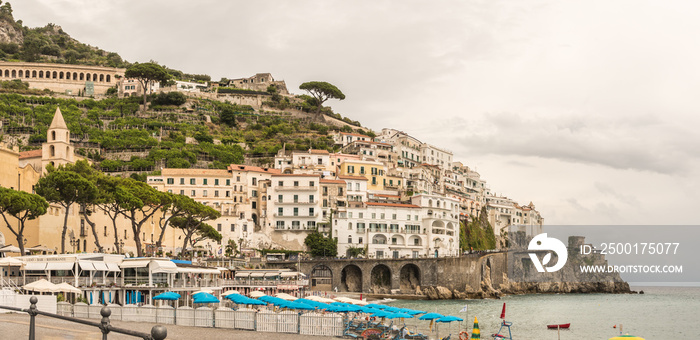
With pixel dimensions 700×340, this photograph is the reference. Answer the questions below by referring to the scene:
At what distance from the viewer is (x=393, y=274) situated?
86.7 m

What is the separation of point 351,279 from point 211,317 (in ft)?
192

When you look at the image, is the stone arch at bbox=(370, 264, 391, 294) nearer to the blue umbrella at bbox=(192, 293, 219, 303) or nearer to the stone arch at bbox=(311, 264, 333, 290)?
the stone arch at bbox=(311, 264, 333, 290)

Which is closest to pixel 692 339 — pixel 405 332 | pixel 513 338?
pixel 513 338

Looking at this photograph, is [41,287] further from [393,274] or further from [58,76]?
[58,76]

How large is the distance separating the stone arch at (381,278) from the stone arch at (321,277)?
5860 mm

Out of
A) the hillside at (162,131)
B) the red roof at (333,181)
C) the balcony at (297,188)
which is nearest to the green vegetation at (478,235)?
the red roof at (333,181)

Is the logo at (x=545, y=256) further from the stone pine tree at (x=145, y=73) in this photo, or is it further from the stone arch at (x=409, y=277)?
the stone pine tree at (x=145, y=73)

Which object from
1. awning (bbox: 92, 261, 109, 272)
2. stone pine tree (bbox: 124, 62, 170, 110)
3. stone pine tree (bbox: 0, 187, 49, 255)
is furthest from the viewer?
stone pine tree (bbox: 124, 62, 170, 110)

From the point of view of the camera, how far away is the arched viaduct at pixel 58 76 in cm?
13925

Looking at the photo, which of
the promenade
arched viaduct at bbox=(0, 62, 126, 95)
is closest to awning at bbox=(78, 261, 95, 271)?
the promenade

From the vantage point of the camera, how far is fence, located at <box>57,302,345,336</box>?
93.9 feet

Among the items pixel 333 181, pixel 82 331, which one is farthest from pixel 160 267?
pixel 333 181

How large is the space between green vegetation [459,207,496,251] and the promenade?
77634 millimetres

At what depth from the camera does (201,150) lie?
357ft
